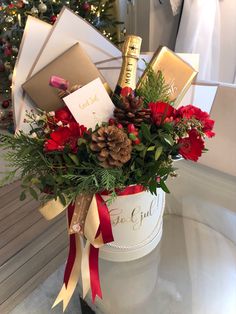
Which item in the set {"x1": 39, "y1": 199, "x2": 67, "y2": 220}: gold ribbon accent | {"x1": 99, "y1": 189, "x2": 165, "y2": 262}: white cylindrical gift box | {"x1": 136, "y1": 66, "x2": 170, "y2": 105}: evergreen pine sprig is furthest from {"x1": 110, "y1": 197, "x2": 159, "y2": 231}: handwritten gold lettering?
Answer: {"x1": 136, "y1": 66, "x2": 170, "y2": 105}: evergreen pine sprig

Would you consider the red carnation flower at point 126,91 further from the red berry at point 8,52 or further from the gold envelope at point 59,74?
the red berry at point 8,52

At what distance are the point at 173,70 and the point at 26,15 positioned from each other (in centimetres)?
165

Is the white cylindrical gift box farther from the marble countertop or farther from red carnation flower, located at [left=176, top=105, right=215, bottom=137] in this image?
red carnation flower, located at [left=176, top=105, right=215, bottom=137]

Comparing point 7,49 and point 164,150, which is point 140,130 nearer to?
point 164,150

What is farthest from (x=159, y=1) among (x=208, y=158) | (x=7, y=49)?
(x=208, y=158)

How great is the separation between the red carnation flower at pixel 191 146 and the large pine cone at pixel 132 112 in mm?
82

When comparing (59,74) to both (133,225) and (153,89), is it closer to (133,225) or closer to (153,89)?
(153,89)

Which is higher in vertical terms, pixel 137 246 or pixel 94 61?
pixel 94 61

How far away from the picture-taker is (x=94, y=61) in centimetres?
67

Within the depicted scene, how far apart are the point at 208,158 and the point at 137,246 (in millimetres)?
581

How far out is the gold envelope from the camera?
60cm

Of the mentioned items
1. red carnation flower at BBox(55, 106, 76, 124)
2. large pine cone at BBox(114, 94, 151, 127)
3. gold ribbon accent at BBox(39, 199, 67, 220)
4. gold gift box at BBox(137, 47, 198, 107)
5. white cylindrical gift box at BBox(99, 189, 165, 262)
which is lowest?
white cylindrical gift box at BBox(99, 189, 165, 262)

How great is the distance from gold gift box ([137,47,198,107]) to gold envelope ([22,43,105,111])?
130 millimetres

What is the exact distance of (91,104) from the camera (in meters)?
0.56
